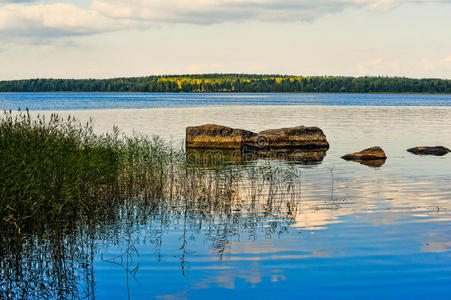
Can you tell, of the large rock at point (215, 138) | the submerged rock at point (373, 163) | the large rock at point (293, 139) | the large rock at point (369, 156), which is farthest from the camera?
the large rock at point (293, 139)

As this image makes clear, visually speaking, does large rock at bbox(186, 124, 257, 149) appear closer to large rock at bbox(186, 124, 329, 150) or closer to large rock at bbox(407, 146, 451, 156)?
large rock at bbox(186, 124, 329, 150)

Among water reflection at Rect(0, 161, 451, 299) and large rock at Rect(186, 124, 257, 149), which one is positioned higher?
large rock at Rect(186, 124, 257, 149)

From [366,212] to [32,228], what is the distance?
8571 mm

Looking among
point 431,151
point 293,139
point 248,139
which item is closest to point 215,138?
point 248,139

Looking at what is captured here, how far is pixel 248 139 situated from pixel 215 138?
6.29 ft

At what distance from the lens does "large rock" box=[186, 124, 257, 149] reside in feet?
92.0

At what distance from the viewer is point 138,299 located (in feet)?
27.5

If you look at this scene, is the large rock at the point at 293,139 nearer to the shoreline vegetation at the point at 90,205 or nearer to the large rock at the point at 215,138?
the large rock at the point at 215,138

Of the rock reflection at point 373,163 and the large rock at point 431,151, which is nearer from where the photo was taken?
the rock reflection at point 373,163

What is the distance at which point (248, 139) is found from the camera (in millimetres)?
28516

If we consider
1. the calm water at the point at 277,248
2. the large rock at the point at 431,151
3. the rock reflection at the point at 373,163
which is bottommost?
the rock reflection at the point at 373,163

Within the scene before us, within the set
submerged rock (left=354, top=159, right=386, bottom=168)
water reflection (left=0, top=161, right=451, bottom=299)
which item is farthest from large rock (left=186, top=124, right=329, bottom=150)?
water reflection (left=0, top=161, right=451, bottom=299)

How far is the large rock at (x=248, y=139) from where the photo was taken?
2814 cm

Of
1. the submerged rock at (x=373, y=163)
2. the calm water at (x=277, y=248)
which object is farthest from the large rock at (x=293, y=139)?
the calm water at (x=277, y=248)
